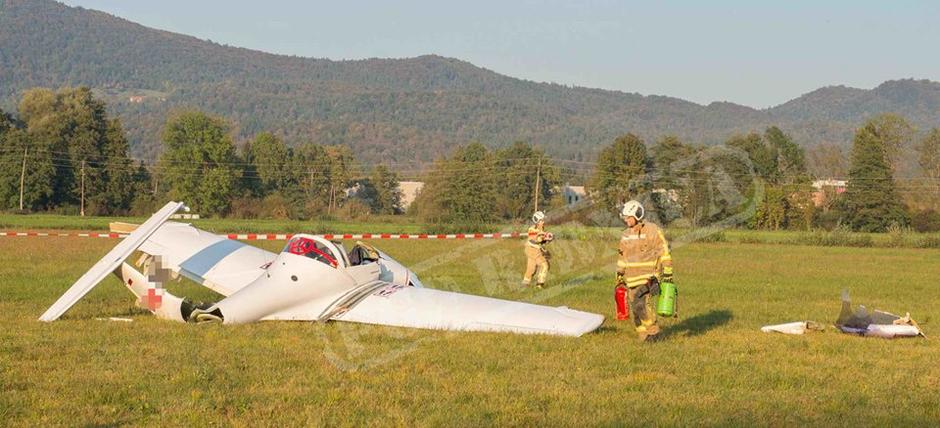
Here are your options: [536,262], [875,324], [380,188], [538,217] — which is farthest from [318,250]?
[380,188]

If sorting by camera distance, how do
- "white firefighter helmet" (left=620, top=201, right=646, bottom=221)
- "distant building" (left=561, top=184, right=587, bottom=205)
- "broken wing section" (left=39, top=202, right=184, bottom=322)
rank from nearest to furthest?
"broken wing section" (left=39, top=202, right=184, bottom=322), "white firefighter helmet" (left=620, top=201, right=646, bottom=221), "distant building" (left=561, top=184, right=587, bottom=205)

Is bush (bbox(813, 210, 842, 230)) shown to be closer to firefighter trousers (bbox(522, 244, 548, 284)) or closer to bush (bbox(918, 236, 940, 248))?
bush (bbox(918, 236, 940, 248))

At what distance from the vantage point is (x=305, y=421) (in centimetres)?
810

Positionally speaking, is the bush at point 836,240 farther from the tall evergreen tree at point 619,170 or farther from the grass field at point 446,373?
the grass field at point 446,373

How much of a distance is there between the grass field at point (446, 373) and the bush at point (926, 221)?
6613 cm

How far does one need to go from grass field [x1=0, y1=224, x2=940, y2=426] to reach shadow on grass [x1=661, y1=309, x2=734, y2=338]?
0.10 feet

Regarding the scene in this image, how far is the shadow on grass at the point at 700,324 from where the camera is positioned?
14242mm

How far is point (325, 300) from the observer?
45.4ft

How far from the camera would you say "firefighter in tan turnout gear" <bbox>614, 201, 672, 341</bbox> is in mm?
12703

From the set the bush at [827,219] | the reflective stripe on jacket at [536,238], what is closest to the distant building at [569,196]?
the bush at [827,219]

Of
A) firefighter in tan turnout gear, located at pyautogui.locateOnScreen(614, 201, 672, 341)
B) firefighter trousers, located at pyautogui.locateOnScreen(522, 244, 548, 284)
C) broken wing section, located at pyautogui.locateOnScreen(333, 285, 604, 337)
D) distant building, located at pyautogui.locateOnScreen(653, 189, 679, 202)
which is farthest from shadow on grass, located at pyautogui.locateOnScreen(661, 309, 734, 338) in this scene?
distant building, located at pyautogui.locateOnScreen(653, 189, 679, 202)

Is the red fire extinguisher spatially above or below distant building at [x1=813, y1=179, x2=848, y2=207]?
above

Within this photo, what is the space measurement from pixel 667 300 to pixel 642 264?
565mm

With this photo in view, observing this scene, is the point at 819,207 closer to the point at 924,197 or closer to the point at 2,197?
the point at 924,197
